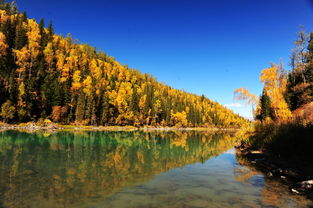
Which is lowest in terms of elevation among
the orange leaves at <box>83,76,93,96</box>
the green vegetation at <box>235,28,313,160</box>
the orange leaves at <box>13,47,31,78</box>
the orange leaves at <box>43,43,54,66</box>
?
the green vegetation at <box>235,28,313,160</box>

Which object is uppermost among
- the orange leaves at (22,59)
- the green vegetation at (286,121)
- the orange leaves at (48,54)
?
the orange leaves at (48,54)

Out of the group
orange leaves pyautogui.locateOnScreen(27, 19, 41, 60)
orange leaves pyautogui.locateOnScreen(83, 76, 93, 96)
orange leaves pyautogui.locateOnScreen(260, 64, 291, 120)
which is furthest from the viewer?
orange leaves pyautogui.locateOnScreen(83, 76, 93, 96)

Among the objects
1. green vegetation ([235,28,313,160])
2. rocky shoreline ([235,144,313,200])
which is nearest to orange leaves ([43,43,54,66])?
green vegetation ([235,28,313,160])

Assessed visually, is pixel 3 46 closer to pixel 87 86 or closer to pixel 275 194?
pixel 87 86

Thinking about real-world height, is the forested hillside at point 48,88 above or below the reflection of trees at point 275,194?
above

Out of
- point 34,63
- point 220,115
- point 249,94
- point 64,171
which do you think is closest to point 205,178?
point 64,171

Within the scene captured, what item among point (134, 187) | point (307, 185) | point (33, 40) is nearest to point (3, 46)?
point (33, 40)

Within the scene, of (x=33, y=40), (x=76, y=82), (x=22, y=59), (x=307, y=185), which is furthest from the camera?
(x=76, y=82)

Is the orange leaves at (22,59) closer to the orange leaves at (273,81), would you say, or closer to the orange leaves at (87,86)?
the orange leaves at (87,86)

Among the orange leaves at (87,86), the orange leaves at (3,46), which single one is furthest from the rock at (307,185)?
the orange leaves at (87,86)

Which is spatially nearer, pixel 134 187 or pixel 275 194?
pixel 275 194

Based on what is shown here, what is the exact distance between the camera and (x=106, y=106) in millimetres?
83750

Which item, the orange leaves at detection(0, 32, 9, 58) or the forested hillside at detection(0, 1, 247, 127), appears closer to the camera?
the forested hillside at detection(0, 1, 247, 127)

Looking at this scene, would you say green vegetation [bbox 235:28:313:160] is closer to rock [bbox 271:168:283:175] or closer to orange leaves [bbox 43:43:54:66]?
rock [bbox 271:168:283:175]
